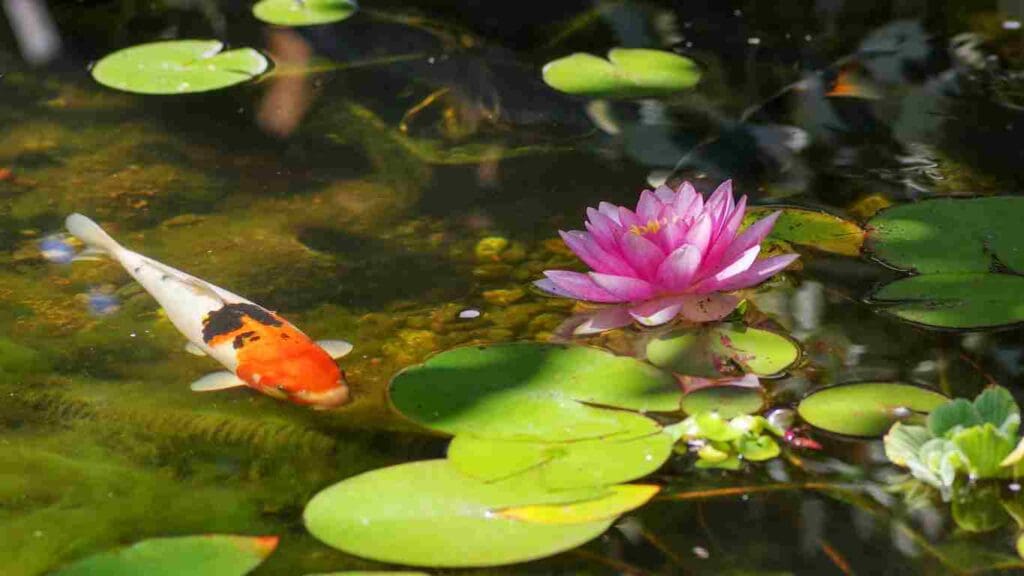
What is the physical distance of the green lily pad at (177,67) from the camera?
7.62 ft

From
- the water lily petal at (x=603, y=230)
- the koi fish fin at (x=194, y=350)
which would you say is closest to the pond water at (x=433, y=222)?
the koi fish fin at (x=194, y=350)

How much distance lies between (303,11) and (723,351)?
1.61 metres

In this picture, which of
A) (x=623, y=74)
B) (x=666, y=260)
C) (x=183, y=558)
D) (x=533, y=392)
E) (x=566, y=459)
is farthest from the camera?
(x=623, y=74)

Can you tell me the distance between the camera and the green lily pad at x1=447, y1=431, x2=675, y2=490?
125 centimetres

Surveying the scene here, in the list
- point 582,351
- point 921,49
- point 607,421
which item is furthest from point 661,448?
point 921,49

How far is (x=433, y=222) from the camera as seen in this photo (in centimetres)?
185

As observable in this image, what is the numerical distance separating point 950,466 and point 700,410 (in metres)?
0.27

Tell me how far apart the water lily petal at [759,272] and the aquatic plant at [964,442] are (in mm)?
330

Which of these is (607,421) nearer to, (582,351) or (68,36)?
(582,351)

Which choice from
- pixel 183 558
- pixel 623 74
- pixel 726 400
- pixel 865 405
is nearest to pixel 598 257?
pixel 726 400

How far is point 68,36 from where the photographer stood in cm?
260

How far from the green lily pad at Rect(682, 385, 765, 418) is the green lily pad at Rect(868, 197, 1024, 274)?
0.38 meters

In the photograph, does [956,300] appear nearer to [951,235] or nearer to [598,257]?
[951,235]

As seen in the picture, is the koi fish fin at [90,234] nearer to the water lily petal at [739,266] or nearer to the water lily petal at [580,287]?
the water lily petal at [580,287]
